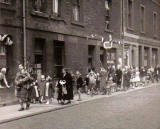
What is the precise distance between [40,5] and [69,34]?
131 inches

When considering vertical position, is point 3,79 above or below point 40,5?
below

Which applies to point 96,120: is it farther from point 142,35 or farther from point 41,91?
point 142,35

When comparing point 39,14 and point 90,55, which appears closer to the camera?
point 39,14

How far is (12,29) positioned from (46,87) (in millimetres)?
2991

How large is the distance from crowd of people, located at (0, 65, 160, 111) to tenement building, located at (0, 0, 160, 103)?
2.77 feet

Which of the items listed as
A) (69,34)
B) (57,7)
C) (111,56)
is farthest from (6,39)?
(111,56)

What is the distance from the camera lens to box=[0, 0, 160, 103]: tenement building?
16469mm

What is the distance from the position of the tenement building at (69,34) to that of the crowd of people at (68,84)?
844mm

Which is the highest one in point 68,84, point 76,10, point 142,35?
point 76,10

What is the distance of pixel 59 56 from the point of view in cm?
2094

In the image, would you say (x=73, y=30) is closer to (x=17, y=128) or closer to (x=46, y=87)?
(x=46, y=87)

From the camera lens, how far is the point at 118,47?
29.8m

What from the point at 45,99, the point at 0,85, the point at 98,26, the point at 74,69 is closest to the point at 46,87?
the point at 45,99

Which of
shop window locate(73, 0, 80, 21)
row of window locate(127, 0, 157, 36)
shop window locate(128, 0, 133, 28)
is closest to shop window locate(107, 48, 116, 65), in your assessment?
row of window locate(127, 0, 157, 36)
